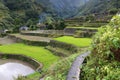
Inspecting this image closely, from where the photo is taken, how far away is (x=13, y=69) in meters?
18.0

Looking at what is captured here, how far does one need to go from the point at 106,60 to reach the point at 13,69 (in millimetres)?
12342

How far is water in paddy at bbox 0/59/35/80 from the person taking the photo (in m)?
16.0

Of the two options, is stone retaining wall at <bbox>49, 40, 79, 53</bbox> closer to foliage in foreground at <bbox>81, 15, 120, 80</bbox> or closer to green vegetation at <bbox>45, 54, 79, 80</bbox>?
green vegetation at <bbox>45, 54, 79, 80</bbox>

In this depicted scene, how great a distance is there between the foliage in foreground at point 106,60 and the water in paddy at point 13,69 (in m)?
9.20

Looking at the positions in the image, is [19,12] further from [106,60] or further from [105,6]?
[106,60]

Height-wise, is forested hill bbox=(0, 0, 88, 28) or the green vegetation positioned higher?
forested hill bbox=(0, 0, 88, 28)

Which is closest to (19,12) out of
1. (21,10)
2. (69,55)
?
(21,10)

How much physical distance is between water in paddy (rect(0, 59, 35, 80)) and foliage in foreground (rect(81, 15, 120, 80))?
920 cm

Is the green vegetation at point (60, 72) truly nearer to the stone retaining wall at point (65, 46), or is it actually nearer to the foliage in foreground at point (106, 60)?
the foliage in foreground at point (106, 60)

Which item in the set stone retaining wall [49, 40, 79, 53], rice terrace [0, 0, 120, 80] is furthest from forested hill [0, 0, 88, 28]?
stone retaining wall [49, 40, 79, 53]

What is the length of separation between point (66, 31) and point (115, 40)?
978 inches

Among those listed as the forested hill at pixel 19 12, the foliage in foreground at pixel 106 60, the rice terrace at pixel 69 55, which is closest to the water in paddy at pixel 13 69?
the rice terrace at pixel 69 55

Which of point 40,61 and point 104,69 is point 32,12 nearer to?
point 40,61

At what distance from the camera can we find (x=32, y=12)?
78.1 m
